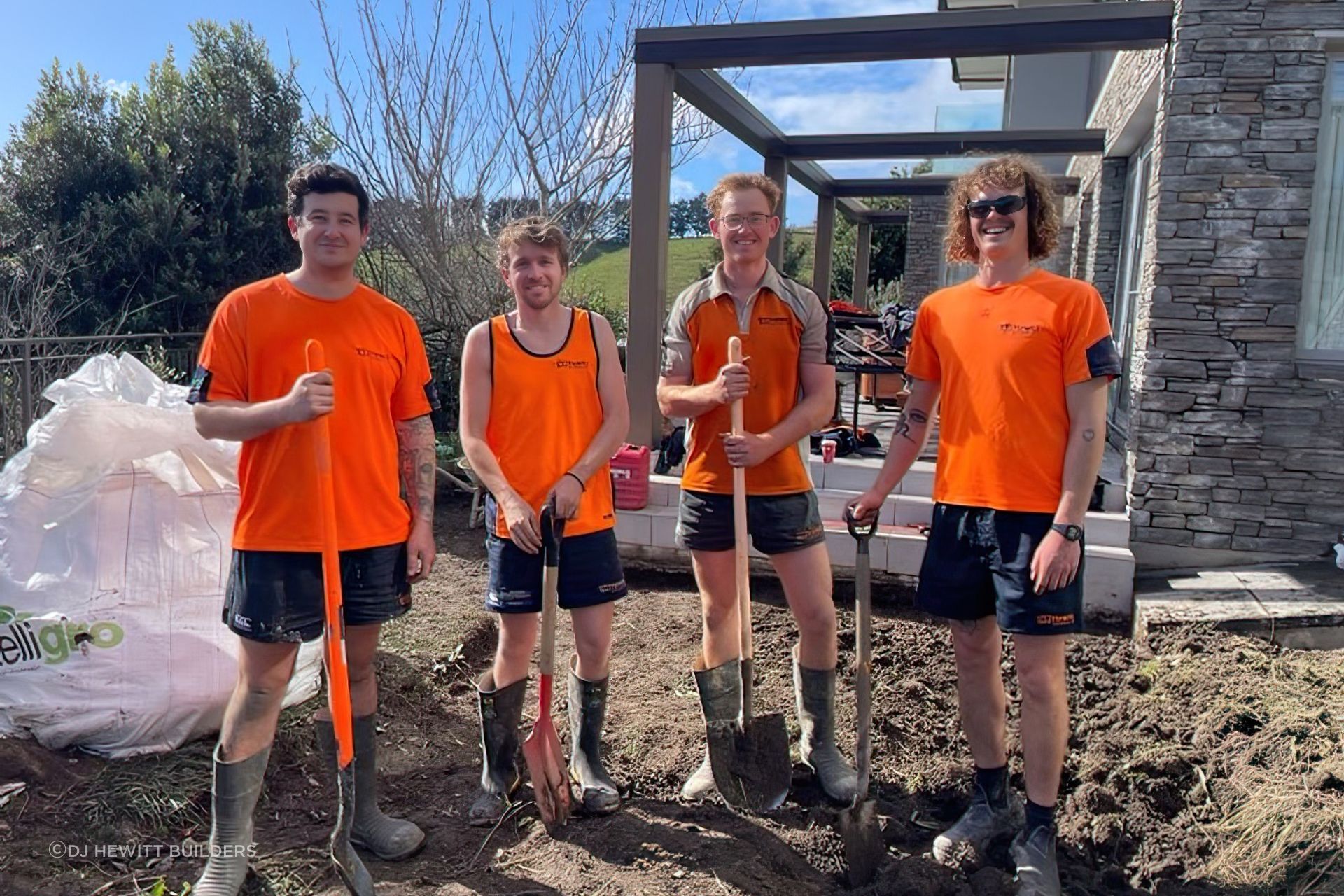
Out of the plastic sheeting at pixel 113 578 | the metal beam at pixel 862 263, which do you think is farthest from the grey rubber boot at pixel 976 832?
the metal beam at pixel 862 263

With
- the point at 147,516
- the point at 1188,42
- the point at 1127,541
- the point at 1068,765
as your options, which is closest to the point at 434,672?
the point at 147,516

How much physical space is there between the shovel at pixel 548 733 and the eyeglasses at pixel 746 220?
3.19 ft

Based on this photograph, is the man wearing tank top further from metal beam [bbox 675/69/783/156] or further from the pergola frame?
metal beam [bbox 675/69/783/156]

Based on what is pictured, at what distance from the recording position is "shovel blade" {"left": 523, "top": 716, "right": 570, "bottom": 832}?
8.28 feet

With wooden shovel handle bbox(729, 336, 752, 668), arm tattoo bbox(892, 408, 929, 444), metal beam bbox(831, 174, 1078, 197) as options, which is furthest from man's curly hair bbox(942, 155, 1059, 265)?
metal beam bbox(831, 174, 1078, 197)

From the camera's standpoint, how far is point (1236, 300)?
447 centimetres

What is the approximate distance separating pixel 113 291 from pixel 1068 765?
25.2ft

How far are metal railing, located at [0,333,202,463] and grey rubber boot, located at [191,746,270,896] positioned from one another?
3.48m

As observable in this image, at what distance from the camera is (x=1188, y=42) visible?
174 inches

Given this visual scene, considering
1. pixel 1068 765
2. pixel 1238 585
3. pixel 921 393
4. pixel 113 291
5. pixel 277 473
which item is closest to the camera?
pixel 277 473

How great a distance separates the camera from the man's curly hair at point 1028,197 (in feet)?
7.84

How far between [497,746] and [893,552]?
2.69 meters

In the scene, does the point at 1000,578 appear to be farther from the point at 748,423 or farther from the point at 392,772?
the point at 392,772

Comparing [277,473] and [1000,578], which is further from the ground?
[277,473]
